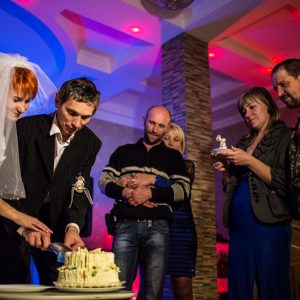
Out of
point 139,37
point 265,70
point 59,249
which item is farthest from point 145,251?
point 265,70

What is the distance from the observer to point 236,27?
19.6 ft

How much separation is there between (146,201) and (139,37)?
389 cm

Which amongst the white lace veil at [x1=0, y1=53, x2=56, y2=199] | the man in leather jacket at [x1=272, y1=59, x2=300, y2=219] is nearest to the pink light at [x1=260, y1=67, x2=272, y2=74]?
the man in leather jacket at [x1=272, y1=59, x2=300, y2=219]

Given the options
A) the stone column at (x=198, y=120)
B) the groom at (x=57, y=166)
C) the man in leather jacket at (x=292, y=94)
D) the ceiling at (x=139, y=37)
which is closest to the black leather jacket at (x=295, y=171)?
the man in leather jacket at (x=292, y=94)

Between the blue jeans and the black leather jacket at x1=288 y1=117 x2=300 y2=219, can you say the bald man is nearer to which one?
the blue jeans

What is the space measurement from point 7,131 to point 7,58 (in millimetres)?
386

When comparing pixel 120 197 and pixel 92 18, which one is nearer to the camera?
pixel 120 197

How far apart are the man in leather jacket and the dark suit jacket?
3.68ft

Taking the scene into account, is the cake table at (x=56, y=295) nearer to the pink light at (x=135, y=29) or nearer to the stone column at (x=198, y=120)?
the stone column at (x=198, y=120)

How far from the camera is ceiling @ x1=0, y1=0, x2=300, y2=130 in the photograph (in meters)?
5.49

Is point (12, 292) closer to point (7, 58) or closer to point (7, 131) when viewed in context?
point (7, 131)

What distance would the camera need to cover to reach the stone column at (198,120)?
5047 millimetres

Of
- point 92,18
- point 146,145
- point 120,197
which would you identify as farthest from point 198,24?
point 120,197

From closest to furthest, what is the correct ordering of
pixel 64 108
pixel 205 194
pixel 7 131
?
pixel 7 131 → pixel 64 108 → pixel 205 194
